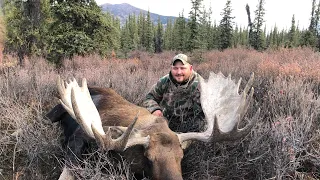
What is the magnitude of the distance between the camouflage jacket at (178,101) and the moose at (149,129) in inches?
20.8

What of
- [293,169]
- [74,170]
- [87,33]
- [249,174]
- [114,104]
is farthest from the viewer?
[87,33]

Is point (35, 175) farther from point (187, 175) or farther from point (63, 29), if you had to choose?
point (63, 29)

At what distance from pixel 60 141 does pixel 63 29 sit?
1114cm

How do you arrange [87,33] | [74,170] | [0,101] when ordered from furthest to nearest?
1. [87,33]
2. [0,101]
3. [74,170]

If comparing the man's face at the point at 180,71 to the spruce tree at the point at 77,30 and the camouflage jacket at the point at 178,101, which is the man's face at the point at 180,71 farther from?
the spruce tree at the point at 77,30

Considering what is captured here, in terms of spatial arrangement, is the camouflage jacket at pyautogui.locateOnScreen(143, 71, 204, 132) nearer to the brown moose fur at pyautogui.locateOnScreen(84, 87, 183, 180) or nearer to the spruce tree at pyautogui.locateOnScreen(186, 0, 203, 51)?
the brown moose fur at pyautogui.locateOnScreen(84, 87, 183, 180)

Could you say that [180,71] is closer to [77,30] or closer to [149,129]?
[149,129]

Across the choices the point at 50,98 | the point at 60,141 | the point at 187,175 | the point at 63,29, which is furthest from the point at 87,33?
the point at 187,175

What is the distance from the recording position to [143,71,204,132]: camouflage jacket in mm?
4090

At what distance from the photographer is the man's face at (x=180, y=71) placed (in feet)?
13.4

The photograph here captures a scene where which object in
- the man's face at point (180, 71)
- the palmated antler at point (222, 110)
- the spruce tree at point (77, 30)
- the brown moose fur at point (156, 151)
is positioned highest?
the spruce tree at point (77, 30)

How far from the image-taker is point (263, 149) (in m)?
3.20

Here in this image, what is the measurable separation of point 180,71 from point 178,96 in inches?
14.3

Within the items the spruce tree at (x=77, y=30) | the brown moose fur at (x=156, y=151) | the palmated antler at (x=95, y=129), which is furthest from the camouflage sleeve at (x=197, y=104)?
the spruce tree at (x=77, y=30)
